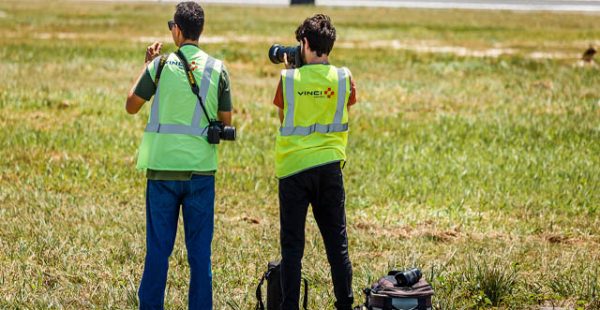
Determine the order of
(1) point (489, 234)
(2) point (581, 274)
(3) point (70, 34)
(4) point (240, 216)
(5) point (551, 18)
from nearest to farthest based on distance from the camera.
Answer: (2) point (581, 274) → (1) point (489, 234) → (4) point (240, 216) → (3) point (70, 34) → (5) point (551, 18)

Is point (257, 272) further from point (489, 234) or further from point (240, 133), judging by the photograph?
point (240, 133)

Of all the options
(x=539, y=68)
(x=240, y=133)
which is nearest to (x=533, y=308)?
(x=240, y=133)

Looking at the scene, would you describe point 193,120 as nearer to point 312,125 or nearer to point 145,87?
point 145,87

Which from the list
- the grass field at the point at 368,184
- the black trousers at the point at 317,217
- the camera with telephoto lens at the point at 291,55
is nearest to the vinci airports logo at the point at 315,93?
the camera with telephoto lens at the point at 291,55

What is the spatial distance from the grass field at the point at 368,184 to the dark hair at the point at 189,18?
2175 mm

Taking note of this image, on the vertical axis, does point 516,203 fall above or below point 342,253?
below

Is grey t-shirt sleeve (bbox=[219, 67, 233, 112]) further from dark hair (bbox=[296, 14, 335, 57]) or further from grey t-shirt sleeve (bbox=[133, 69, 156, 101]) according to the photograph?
dark hair (bbox=[296, 14, 335, 57])

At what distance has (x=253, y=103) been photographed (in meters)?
20.6

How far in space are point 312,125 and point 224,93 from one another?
0.65 metres

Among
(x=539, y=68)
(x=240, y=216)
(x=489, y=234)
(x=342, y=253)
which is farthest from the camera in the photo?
(x=539, y=68)

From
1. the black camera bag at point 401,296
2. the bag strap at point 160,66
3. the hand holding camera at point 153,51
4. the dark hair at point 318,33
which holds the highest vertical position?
the dark hair at point 318,33

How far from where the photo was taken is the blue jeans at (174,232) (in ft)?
22.2

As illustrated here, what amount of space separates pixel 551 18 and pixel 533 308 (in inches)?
2009

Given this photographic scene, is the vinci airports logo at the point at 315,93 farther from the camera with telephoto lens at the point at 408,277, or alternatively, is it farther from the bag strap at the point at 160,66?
the camera with telephoto lens at the point at 408,277
